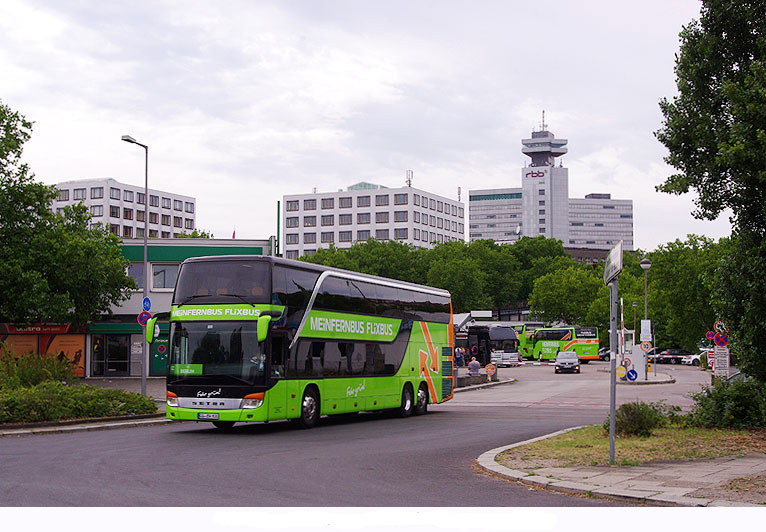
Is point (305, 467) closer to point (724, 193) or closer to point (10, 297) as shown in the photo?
point (724, 193)

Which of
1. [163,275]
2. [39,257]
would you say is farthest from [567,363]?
[39,257]

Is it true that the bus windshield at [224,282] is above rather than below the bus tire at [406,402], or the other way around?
above

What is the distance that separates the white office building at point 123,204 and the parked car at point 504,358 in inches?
2877

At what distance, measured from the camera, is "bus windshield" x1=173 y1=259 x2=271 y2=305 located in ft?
62.7

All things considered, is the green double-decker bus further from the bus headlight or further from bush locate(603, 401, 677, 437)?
bush locate(603, 401, 677, 437)

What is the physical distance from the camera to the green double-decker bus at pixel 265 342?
1886 cm

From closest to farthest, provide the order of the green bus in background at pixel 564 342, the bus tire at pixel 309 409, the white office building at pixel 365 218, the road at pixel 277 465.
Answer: the road at pixel 277 465 < the bus tire at pixel 309 409 < the green bus in background at pixel 564 342 < the white office building at pixel 365 218

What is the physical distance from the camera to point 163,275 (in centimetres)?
4688

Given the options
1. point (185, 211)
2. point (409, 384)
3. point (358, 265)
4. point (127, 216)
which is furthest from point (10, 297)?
point (185, 211)

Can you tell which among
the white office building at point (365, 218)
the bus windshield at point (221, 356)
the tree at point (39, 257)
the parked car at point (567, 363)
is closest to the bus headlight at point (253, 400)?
the bus windshield at point (221, 356)

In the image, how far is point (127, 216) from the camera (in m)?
144

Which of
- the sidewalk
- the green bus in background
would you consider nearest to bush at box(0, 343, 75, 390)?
the sidewalk

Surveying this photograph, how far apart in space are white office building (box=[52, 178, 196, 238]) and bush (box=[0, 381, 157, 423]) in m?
116

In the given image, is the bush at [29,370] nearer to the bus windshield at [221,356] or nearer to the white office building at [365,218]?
the bus windshield at [221,356]
